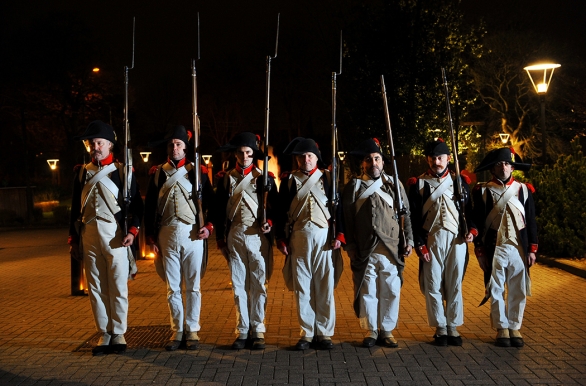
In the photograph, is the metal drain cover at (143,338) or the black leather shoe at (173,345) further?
the metal drain cover at (143,338)

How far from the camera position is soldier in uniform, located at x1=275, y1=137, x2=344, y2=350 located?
7.14 m

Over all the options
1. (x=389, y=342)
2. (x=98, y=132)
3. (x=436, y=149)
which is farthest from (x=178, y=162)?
(x=389, y=342)

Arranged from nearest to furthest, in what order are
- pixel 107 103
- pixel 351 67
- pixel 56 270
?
pixel 56 270 → pixel 351 67 → pixel 107 103

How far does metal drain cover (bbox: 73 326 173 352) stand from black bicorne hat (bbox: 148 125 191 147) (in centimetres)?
Result: 209

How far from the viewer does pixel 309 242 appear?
7145 millimetres

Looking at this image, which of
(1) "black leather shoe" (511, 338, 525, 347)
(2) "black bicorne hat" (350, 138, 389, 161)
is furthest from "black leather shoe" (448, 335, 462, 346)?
(2) "black bicorne hat" (350, 138, 389, 161)

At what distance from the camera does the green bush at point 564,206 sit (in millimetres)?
12672

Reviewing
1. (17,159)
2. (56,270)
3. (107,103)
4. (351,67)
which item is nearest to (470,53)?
(351,67)

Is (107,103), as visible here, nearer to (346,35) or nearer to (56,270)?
(346,35)

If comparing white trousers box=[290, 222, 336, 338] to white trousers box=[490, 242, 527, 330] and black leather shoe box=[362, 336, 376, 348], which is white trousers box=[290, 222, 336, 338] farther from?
white trousers box=[490, 242, 527, 330]

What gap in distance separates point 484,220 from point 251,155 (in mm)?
2555

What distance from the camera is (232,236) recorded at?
726 cm

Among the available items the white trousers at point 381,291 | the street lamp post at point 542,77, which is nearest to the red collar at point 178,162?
the white trousers at point 381,291

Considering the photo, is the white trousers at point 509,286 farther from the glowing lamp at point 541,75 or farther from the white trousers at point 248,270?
the glowing lamp at point 541,75
